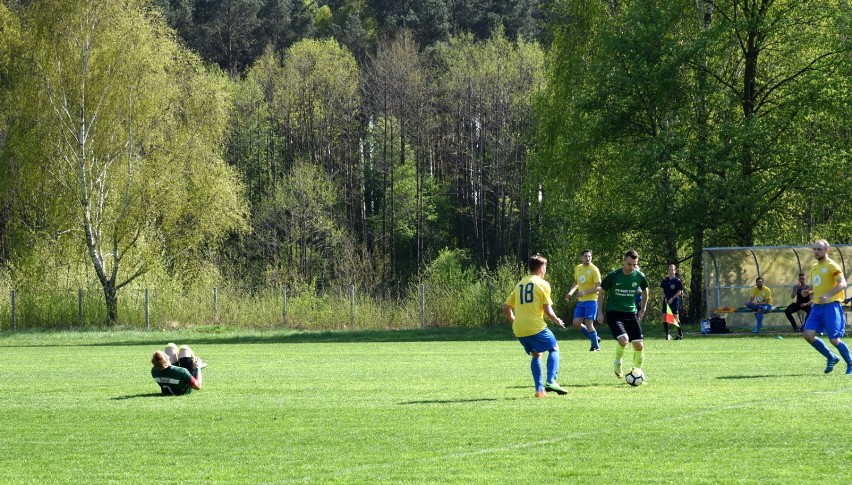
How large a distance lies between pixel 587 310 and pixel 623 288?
9.13m

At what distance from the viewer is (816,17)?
43.7 metres

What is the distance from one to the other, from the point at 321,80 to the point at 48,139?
3946 cm

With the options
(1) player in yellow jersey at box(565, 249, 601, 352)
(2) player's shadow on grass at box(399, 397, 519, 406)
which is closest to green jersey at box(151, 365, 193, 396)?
(2) player's shadow on grass at box(399, 397, 519, 406)

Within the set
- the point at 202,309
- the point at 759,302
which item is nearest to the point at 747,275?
the point at 759,302

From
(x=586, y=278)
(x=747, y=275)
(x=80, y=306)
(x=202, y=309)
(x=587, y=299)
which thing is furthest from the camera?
(x=202, y=309)

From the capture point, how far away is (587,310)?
27734mm

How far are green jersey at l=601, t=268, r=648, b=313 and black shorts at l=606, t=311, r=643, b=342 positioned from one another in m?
0.08

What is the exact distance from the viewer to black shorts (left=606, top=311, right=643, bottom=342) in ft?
61.0

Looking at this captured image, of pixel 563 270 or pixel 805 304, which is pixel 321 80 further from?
pixel 805 304

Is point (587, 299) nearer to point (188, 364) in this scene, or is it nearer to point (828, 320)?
point (828, 320)

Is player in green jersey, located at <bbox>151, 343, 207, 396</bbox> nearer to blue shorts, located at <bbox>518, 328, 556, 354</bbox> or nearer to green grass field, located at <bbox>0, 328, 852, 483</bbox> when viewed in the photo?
green grass field, located at <bbox>0, 328, 852, 483</bbox>

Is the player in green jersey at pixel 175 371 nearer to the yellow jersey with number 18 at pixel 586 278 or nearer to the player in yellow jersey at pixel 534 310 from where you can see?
the player in yellow jersey at pixel 534 310

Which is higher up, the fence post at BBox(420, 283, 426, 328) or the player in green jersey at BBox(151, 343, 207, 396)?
the fence post at BBox(420, 283, 426, 328)

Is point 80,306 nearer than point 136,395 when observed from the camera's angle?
No
